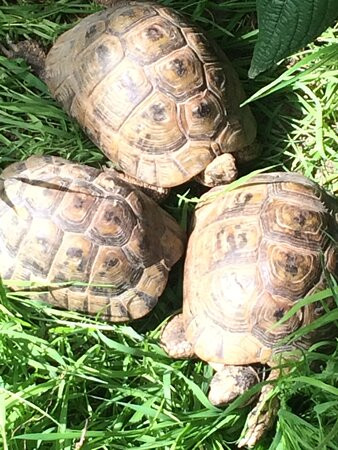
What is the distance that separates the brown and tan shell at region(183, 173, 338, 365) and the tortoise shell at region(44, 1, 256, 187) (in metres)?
0.21

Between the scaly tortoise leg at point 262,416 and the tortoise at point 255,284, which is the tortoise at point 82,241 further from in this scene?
the scaly tortoise leg at point 262,416

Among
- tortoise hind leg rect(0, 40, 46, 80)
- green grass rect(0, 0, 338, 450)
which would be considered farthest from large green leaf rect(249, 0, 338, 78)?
tortoise hind leg rect(0, 40, 46, 80)

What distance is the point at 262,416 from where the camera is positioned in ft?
5.89

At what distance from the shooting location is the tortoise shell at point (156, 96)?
1.99 meters

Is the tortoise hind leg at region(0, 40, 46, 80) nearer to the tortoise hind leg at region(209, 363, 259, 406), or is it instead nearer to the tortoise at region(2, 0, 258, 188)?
the tortoise at region(2, 0, 258, 188)

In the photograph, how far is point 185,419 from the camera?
1.84m

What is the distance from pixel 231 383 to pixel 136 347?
0.29 meters

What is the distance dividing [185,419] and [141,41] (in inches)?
39.3

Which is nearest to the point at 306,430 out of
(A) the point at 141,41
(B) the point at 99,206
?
(B) the point at 99,206

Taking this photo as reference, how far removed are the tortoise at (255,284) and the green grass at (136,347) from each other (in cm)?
7

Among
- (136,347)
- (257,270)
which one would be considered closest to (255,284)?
(257,270)

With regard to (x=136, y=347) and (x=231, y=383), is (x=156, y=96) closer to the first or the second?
(x=136, y=347)

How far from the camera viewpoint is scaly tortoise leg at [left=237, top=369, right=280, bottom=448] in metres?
Answer: 1.79

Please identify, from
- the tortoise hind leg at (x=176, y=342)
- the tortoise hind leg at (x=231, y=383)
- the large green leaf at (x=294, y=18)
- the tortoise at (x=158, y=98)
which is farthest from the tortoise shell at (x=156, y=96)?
the large green leaf at (x=294, y=18)
